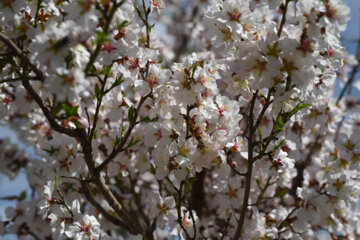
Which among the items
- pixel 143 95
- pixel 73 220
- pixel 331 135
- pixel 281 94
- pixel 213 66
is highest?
pixel 331 135

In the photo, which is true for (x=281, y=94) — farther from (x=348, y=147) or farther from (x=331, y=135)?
(x=331, y=135)

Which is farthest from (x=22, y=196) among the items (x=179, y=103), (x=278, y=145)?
(x=278, y=145)

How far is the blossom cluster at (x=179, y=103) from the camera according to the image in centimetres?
160

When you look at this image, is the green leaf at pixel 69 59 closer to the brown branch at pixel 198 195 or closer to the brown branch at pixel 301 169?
the brown branch at pixel 198 195

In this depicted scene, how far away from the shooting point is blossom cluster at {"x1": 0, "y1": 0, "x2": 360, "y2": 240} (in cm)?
160

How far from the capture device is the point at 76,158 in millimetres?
2449

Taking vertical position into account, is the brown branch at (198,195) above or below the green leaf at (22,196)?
above

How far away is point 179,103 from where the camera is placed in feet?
6.64

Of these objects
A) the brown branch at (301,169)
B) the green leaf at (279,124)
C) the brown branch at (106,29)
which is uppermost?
the brown branch at (301,169)

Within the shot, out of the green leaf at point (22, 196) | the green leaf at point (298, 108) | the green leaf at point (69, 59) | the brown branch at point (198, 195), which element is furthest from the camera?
the brown branch at point (198, 195)

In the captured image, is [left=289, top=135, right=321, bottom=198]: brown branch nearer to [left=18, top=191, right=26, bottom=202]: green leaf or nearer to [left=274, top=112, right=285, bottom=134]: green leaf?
[left=274, top=112, right=285, bottom=134]: green leaf

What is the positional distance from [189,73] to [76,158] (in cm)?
89

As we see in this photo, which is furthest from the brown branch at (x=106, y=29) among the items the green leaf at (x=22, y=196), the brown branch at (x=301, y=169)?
the brown branch at (x=301, y=169)

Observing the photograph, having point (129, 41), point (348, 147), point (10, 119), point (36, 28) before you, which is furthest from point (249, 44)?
point (10, 119)
